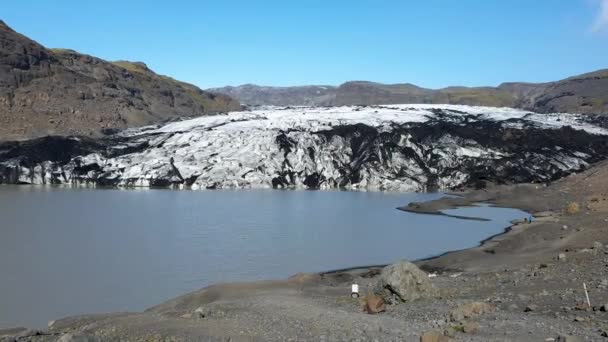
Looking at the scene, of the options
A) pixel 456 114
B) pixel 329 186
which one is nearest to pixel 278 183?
pixel 329 186

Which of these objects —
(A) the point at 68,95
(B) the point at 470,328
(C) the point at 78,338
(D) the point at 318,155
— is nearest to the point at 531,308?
(B) the point at 470,328

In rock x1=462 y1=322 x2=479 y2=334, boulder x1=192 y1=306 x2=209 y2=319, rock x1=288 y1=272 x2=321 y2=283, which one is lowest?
rock x1=288 y1=272 x2=321 y2=283

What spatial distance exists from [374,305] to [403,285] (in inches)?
37.9

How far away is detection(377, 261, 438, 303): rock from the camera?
13070mm

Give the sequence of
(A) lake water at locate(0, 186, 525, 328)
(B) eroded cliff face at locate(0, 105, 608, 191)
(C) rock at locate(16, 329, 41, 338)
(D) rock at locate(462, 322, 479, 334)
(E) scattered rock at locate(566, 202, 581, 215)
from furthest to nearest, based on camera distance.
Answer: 1. (B) eroded cliff face at locate(0, 105, 608, 191)
2. (E) scattered rock at locate(566, 202, 581, 215)
3. (A) lake water at locate(0, 186, 525, 328)
4. (C) rock at locate(16, 329, 41, 338)
5. (D) rock at locate(462, 322, 479, 334)

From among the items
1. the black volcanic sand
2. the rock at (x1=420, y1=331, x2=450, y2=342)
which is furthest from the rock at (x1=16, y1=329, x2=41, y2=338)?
the rock at (x1=420, y1=331, x2=450, y2=342)

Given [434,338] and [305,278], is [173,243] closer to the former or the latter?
[305,278]

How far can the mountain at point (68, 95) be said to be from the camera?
85875 mm

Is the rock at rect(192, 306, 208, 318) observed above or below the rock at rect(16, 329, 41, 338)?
above

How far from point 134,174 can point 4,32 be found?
50.3 m

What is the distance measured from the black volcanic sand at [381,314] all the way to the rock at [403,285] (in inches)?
14.1

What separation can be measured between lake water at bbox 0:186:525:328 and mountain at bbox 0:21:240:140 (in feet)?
133

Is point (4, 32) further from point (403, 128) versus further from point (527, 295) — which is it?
point (527, 295)

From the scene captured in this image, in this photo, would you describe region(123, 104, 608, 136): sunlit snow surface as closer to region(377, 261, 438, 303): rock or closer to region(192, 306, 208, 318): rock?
region(377, 261, 438, 303): rock
